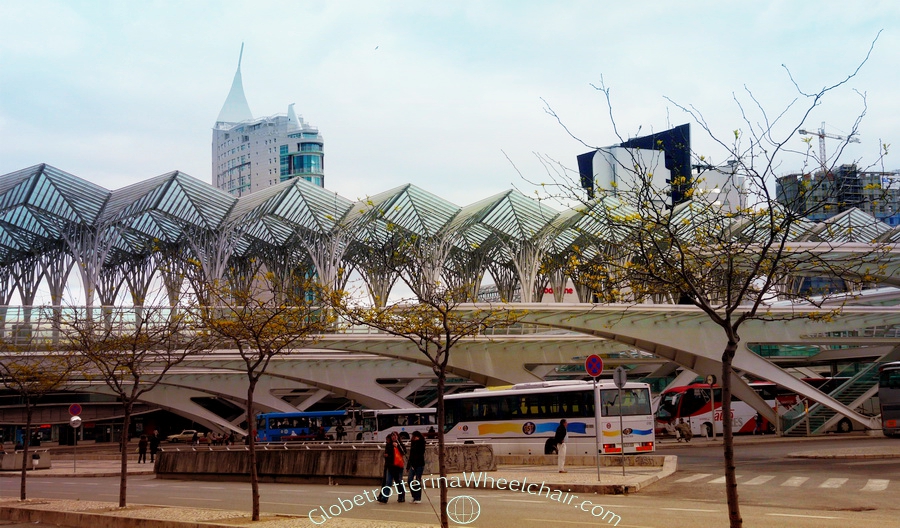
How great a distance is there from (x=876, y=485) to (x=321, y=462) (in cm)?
1284

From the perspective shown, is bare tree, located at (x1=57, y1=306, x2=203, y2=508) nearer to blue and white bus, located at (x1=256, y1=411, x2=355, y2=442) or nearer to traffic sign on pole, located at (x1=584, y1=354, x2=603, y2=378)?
traffic sign on pole, located at (x1=584, y1=354, x2=603, y2=378)

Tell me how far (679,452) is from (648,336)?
1062 cm

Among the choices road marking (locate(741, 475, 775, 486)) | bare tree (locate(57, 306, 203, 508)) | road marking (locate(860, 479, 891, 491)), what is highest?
bare tree (locate(57, 306, 203, 508))

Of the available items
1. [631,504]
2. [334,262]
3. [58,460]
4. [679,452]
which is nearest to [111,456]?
[58,460]

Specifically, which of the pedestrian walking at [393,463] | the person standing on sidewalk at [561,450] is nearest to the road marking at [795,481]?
the person standing on sidewalk at [561,450]

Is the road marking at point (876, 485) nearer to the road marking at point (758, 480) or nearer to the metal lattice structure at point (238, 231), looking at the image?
the road marking at point (758, 480)

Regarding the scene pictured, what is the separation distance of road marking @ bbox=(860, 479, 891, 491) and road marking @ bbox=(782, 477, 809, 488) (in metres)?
1.31

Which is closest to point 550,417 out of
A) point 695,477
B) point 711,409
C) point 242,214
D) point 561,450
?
point 561,450

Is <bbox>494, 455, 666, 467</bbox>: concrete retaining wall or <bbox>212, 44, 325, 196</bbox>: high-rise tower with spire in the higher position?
<bbox>212, 44, 325, 196</bbox>: high-rise tower with spire

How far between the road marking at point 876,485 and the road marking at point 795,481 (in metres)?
1.31

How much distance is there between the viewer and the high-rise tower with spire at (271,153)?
584ft

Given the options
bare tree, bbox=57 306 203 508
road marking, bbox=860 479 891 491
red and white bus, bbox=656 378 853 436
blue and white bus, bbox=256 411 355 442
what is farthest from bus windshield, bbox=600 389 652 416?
blue and white bus, bbox=256 411 355 442

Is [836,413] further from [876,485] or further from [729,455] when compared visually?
[729,455]

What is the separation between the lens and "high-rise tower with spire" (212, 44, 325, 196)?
584 feet
